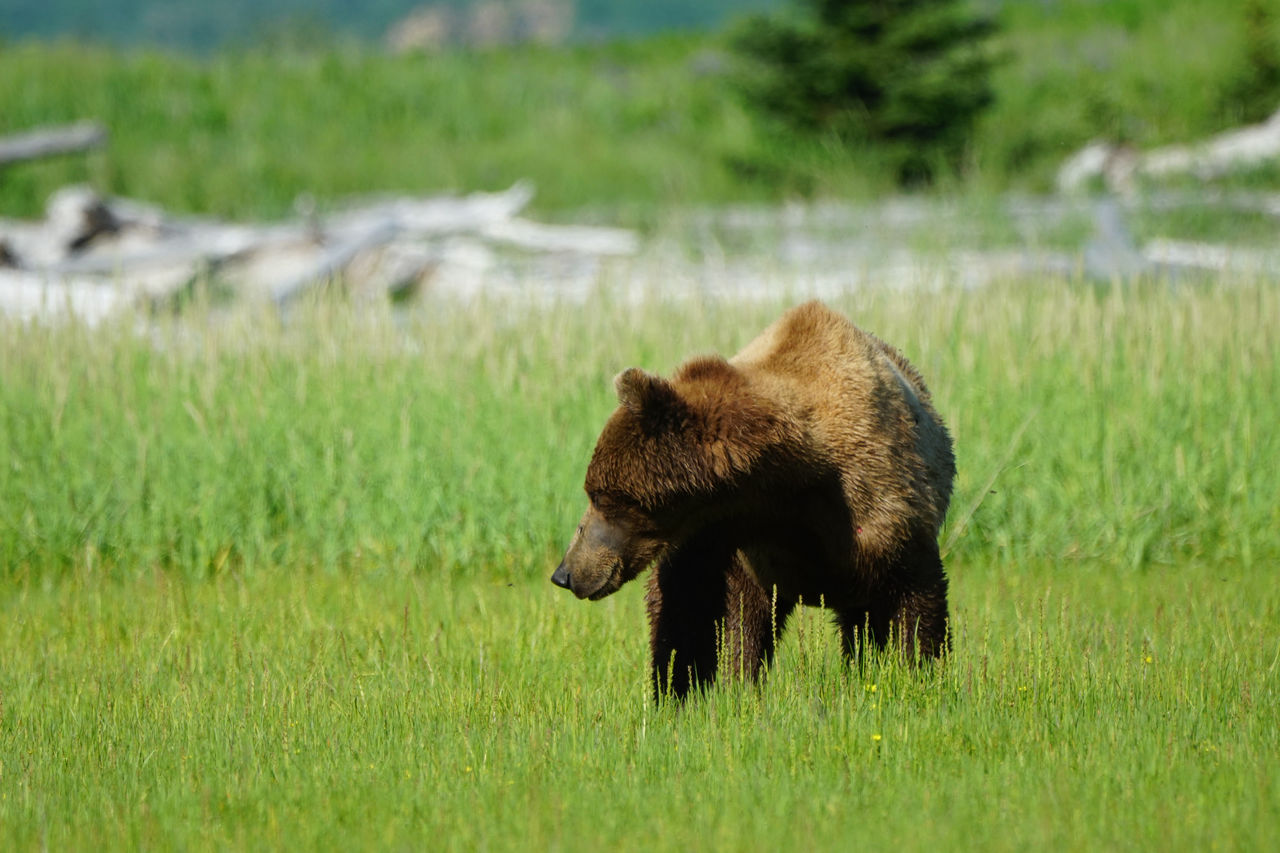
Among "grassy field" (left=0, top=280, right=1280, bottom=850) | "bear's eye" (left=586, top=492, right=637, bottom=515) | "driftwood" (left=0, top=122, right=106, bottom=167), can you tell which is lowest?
"grassy field" (left=0, top=280, right=1280, bottom=850)

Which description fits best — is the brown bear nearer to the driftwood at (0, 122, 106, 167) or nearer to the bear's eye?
the bear's eye

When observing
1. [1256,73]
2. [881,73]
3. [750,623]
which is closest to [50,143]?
[881,73]

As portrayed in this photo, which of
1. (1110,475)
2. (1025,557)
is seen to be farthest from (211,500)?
(1110,475)

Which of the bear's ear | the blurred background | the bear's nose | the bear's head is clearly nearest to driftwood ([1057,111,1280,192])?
the blurred background

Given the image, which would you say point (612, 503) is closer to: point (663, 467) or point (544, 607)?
point (663, 467)

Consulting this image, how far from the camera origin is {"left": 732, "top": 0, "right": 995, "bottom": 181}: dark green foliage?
16.8 meters

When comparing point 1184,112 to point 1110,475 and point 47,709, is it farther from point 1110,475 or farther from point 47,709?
point 47,709

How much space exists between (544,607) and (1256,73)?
1756 centimetres

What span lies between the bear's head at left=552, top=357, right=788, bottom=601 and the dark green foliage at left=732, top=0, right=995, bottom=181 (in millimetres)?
13274

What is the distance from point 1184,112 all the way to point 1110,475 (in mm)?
16366

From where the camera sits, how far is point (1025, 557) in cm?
665

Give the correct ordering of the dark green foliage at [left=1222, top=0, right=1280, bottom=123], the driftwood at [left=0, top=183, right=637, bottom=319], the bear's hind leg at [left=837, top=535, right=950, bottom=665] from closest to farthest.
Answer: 1. the bear's hind leg at [left=837, top=535, right=950, bottom=665]
2. the driftwood at [left=0, top=183, right=637, bottom=319]
3. the dark green foliage at [left=1222, top=0, right=1280, bottom=123]

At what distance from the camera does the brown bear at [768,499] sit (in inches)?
155

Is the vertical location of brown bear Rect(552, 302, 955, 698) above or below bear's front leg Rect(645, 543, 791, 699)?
above
